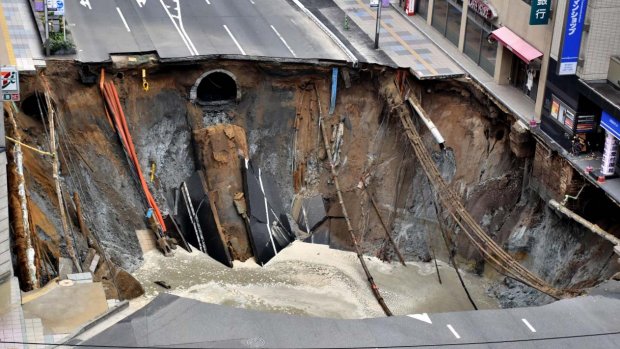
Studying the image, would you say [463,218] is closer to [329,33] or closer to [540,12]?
[540,12]

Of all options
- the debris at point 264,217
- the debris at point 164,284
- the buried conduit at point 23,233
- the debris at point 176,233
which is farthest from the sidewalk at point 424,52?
the buried conduit at point 23,233

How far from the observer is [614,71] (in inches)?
1395

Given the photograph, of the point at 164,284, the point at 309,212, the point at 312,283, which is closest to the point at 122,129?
the point at 164,284

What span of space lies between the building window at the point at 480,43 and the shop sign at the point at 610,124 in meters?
8.31

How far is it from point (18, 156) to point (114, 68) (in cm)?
846

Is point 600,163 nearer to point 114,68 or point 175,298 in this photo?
point 175,298

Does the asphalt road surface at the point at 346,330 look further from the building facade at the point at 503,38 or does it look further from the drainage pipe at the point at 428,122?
the building facade at the point at 503,38

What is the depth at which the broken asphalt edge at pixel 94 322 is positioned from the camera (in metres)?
25.8

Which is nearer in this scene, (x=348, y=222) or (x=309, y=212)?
(x=348, y=222)

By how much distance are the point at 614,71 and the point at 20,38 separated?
80.4 ft

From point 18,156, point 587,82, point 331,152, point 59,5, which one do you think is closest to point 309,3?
point 331,152

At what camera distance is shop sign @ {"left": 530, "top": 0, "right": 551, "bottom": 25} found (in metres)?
37.2

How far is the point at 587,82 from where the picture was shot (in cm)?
3575

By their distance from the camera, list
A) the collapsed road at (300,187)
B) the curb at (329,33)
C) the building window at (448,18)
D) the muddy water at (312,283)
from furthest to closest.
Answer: the building window at (448,18) → the curb at (329,33) → the collapsed road at (300,187) → the muddy water at (312,283)
